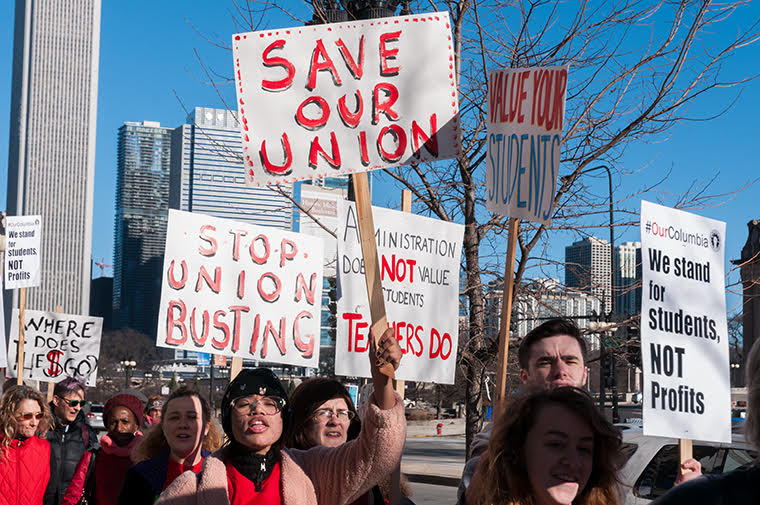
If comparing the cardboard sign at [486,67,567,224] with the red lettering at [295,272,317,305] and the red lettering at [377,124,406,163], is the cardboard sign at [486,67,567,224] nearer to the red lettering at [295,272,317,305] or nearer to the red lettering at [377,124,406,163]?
the red lettering at [377,124,406,163]

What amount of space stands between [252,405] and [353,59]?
5.88 feet

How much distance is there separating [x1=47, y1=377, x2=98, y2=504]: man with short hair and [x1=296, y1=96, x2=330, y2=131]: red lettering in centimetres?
342

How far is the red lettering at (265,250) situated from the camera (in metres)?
7.19

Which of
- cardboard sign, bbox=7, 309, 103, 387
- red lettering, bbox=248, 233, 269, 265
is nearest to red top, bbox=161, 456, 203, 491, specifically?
red lettering, bbox=248, 233, 269, 265

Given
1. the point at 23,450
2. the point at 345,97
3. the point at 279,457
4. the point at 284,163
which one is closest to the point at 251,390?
the point at 279,457

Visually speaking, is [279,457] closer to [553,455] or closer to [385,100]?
[553,455]

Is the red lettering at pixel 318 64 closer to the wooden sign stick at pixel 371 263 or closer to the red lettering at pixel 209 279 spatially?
the wooden sign stick at pixel 371 263

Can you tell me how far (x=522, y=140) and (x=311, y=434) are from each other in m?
1.79

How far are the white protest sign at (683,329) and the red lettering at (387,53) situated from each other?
1.64 meters

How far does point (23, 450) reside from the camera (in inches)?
239

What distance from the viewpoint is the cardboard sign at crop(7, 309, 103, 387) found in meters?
11.9

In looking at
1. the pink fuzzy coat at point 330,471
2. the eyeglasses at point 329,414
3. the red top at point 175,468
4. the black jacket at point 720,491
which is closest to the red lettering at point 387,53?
the eyeglasses at point 329,414

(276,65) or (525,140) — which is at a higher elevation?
(276,65)

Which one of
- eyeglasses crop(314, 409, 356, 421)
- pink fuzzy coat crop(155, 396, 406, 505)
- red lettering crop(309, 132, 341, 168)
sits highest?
red lettering crop(309, 132, 341, 168)
